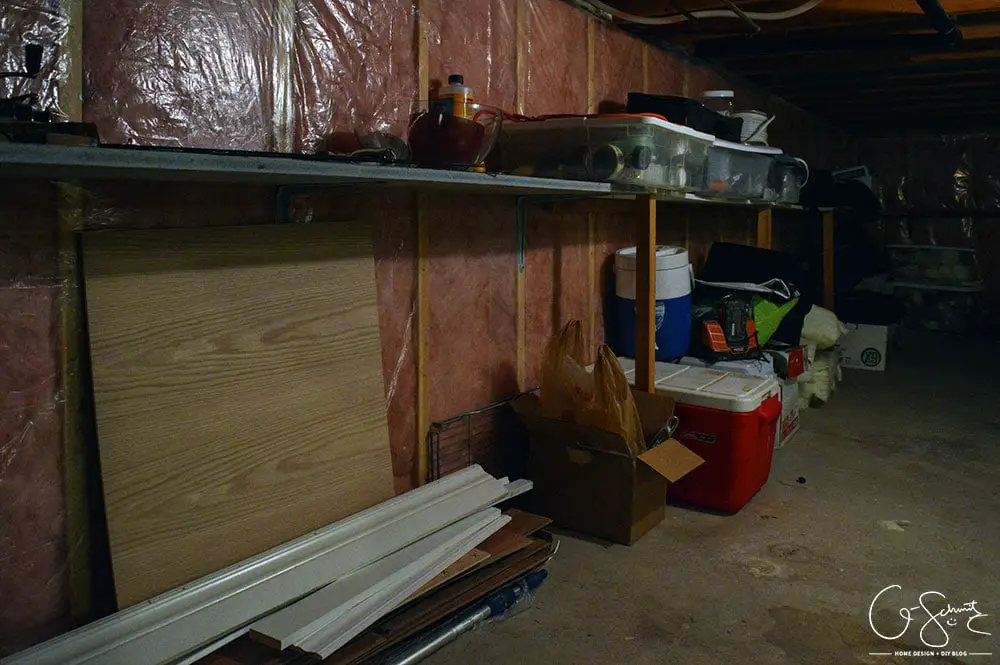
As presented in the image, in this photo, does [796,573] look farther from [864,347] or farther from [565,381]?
[864,347]

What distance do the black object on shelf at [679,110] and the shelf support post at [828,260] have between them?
8.53 ft

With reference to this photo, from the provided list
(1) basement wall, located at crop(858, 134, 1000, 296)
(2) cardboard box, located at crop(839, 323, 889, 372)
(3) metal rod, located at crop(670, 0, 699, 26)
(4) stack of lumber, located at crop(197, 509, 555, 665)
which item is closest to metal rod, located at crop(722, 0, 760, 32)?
(3) metal rod, located at crop(670, 0, 699, 26)

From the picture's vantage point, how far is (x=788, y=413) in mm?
3445

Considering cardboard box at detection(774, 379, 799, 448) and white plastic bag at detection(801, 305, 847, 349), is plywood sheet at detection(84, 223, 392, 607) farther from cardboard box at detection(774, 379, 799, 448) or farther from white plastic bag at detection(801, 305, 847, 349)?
white plastic bag at detection(801, 305, 847, 349)

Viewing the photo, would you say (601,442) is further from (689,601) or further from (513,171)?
(513,171)

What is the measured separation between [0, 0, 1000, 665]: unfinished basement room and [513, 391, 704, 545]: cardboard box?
1 cm

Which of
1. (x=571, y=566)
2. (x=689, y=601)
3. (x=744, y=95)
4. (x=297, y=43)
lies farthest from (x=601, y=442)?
(x=744, y=95)

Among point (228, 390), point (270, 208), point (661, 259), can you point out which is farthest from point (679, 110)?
point (228, 390)

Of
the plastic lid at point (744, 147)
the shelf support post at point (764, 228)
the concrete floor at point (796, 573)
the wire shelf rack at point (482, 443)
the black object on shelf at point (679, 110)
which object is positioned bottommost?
the concrete floor at point (796, 573)

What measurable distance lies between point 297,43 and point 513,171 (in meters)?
0.83

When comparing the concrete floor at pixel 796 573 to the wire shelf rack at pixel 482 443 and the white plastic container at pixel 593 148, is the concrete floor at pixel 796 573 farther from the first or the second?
the white plastic container at pixel 593 148

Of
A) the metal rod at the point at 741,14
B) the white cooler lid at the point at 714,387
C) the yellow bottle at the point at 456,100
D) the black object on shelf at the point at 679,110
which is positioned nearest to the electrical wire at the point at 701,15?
the metal rod at the point at 741,14

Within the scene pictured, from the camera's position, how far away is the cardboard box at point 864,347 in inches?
197

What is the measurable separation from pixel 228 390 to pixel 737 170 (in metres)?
2.42
